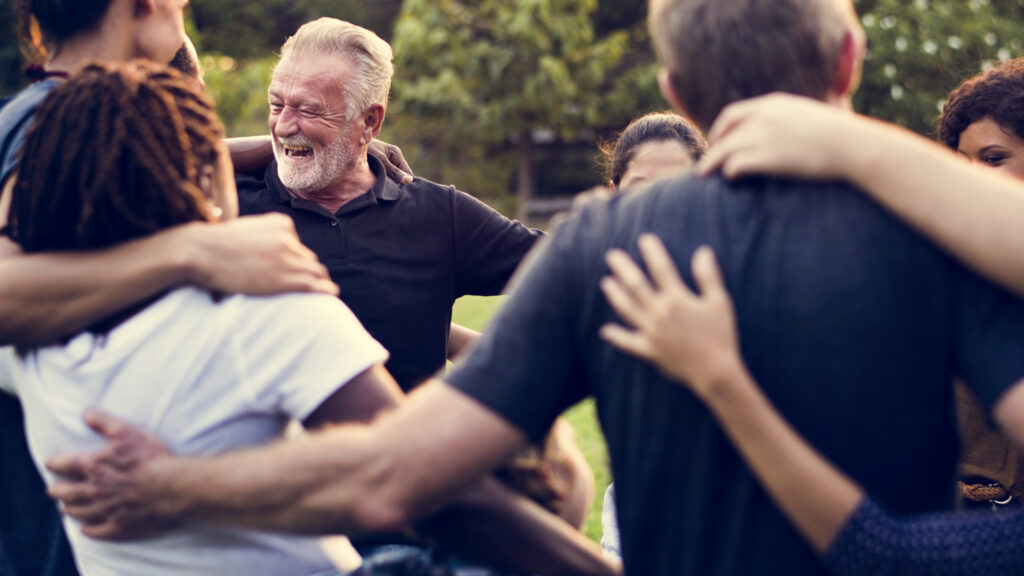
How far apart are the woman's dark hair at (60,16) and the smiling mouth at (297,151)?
4.61 ft

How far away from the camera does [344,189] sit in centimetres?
361

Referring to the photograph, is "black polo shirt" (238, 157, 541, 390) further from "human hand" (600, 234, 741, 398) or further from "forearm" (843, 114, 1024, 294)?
"forearm" (843, 114, 1024, 294)

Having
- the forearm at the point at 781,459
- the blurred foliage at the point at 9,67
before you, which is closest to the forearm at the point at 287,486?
the forearm at the point at 781,459

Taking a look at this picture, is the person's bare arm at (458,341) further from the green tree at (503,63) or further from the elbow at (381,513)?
the green tree at (503,63)

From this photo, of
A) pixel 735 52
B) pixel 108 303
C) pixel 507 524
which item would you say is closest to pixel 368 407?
pixel 507 524

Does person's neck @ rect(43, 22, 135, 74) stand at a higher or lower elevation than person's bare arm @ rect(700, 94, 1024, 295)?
lower

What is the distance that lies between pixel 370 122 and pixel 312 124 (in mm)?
260

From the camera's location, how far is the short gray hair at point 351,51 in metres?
3.69

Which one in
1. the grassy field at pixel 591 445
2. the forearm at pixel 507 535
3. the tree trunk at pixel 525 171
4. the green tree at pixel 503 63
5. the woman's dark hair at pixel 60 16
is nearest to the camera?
the forearm at pixel 507 535

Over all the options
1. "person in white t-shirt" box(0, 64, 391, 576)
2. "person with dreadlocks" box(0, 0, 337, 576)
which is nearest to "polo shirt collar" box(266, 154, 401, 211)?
"person with dreadlocks" box(0, 0, 337, 576)

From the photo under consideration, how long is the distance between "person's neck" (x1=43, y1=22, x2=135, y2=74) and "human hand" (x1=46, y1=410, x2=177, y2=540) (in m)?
0.91

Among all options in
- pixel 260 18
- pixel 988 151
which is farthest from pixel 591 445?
pixel 260 18

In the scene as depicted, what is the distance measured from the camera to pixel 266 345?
1640 mm

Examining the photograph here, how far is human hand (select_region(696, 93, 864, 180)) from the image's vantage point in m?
1.46
